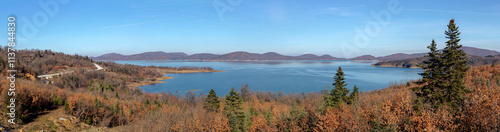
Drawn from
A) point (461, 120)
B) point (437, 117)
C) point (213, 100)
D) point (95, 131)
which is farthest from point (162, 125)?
point (213, 100)

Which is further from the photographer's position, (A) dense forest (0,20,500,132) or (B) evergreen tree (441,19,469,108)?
(B) evergreen tree (441,19,469,108)

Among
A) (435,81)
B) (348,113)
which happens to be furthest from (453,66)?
(348,113)

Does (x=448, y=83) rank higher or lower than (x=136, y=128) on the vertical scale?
higher

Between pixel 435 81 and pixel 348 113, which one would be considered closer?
pixel 348 113

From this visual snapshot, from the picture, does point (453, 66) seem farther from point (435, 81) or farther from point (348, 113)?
point (348, 113)

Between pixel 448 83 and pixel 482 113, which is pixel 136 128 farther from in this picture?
pixel 448 83

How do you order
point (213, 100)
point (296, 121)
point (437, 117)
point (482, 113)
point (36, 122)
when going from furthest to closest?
point (213, 100) → point (36, 122) → point (296, 121) → point (437, 117) → point (482, 113)

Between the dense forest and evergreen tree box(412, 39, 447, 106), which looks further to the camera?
evergreen tree box(412, 39, 447, 106)

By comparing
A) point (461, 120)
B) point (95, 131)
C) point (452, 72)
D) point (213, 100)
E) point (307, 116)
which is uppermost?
point (452, 72)

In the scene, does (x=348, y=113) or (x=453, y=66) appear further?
(x=453, y=66)

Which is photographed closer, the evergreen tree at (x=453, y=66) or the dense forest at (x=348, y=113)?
the dense forest at (x=348, y=113)

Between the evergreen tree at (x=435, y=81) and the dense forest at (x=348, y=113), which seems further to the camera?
the evergreen tree at (x=435, y=81)
